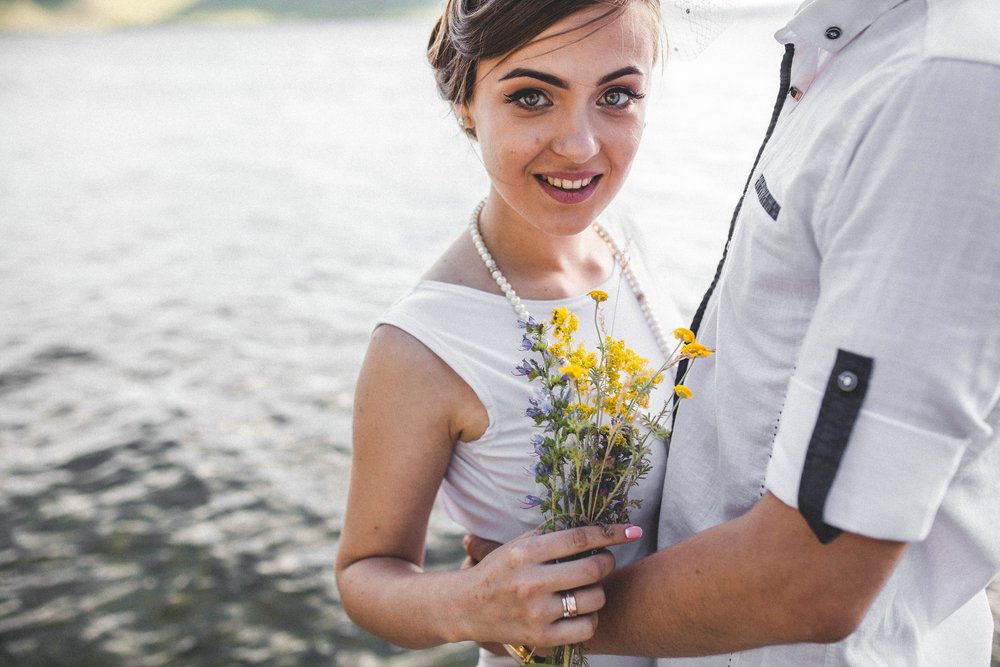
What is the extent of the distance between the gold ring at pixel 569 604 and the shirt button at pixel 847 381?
64cm

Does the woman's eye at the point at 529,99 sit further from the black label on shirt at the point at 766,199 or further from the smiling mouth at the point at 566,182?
the black label on shirt at the point at 766,199

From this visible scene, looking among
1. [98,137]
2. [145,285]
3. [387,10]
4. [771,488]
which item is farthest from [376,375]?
[387,10]

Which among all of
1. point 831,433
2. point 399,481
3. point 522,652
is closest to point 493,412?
point 399,481

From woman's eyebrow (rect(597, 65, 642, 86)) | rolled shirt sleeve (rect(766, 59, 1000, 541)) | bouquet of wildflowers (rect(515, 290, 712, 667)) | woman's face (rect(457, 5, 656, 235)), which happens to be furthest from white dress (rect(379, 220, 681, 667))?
rolled shirt sleeve (rect(766, 59, 1000, 541))

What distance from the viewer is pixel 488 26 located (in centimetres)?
185

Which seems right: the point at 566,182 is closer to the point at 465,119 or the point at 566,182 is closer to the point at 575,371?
the point at 465,119

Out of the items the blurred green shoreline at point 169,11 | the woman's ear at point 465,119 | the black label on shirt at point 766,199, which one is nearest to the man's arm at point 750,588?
the black label on shirt at point 766,199

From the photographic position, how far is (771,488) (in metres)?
1.17

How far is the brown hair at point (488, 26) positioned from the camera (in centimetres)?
179

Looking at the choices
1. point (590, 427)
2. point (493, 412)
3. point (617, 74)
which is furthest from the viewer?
point (493, 412)

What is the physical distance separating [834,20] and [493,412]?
1108 millimetres

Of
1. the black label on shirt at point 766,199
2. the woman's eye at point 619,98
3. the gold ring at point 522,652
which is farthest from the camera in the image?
the woman's eye at point 619,98

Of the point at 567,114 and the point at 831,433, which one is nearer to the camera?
the point at 831,433

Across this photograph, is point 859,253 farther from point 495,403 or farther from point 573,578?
point 495,403
